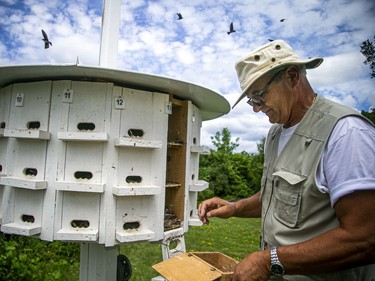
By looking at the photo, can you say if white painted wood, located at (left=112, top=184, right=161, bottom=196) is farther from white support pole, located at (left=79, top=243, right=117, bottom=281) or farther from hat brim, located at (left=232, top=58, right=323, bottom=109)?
hat brim, located at (left=232, top=58, right=323, bottom=109)

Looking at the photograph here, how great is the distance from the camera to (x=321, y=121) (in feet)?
5.16

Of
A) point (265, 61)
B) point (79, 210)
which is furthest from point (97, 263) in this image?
point (265, 61)

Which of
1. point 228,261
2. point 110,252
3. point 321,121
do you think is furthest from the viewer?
point 110,252

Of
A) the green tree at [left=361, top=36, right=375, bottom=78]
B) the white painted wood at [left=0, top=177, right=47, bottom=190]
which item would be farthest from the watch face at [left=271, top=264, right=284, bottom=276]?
the green tree at [left=361, top=36, right=375, bottom=78]

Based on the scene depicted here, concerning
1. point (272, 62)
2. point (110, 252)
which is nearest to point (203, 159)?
point (110, 252)

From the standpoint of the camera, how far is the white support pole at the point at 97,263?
2.80m

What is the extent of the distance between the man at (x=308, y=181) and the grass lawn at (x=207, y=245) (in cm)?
391

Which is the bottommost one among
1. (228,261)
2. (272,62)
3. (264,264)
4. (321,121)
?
(228,261)

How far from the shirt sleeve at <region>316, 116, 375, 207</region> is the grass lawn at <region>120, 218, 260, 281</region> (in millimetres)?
4299

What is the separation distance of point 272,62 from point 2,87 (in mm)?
2409

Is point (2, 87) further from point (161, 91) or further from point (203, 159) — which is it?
point (203, 159)

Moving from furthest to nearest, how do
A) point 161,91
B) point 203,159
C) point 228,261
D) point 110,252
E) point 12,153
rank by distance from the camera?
1. point 203,159
2. point 110,252
3. point 161,91
4. point 12,153
5. point 228,261

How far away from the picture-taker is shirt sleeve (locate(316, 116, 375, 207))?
1270 millimetres

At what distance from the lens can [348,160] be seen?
4.34ft
